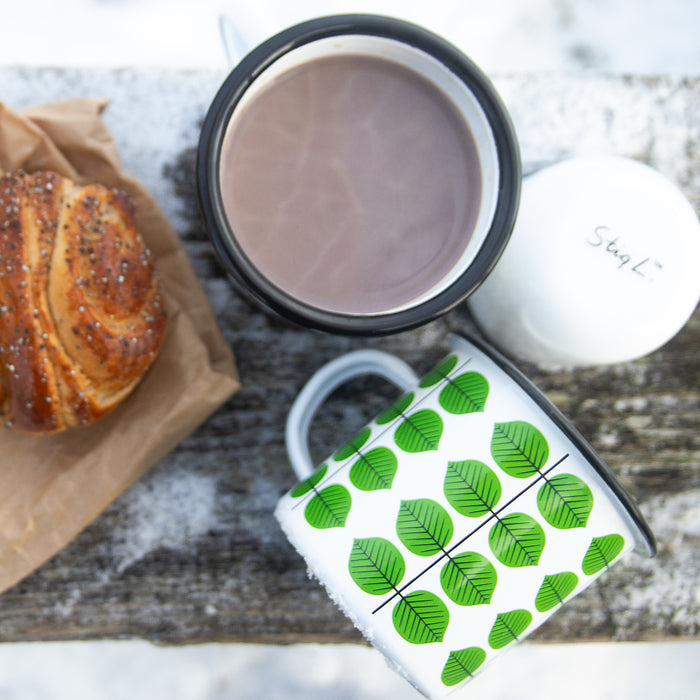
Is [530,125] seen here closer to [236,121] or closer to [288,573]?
[236,121]

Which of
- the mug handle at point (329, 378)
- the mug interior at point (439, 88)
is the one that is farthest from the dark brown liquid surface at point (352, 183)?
the mug handle at point (329, 378)

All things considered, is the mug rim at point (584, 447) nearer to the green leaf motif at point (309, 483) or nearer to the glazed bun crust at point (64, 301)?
the green leaf motif at point (309, 483)

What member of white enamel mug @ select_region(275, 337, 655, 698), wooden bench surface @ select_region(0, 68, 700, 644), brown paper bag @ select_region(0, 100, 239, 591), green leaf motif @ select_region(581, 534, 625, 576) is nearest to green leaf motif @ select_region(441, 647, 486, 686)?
white enamel mug @ select_region(275, 337, 655, 698)

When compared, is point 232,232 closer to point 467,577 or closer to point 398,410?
point 398,410

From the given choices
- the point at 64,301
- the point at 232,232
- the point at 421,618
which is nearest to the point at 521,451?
the point at 421,618

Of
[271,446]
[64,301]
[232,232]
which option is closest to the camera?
[232,232]

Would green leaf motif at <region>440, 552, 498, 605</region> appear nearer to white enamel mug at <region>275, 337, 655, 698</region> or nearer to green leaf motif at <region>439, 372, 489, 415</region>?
white enamel mug at <region>275, 337, 655, 698</region>
